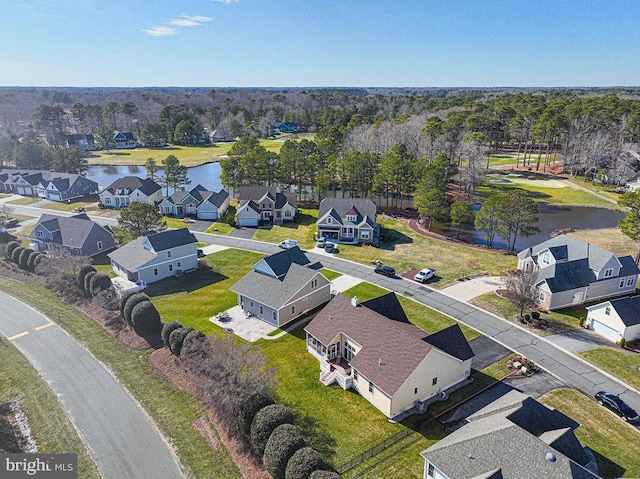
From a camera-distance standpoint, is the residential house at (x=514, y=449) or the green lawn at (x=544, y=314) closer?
the residential house at (x=514, y=449)

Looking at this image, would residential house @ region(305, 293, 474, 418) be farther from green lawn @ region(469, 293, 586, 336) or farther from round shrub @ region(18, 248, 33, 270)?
round shrub @ region(18, 248, 33, 270)

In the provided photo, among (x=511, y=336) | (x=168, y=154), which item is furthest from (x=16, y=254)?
(x=168, y=154)

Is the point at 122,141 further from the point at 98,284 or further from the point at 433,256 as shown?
the point at 433,256

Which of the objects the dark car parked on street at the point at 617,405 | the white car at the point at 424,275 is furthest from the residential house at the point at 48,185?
the dark car parked on street at the point at 617,405

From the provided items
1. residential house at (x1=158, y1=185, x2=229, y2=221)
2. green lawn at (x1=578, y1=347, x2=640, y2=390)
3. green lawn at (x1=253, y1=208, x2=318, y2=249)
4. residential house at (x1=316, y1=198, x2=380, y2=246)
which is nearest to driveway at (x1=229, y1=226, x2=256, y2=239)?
green lawn at (x1=253, y1=208, x2=318, y2=249)

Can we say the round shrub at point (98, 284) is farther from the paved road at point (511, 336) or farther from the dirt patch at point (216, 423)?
the paved road at point (511, 336)

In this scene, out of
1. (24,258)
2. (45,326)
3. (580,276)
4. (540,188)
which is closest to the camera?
(45,326)
